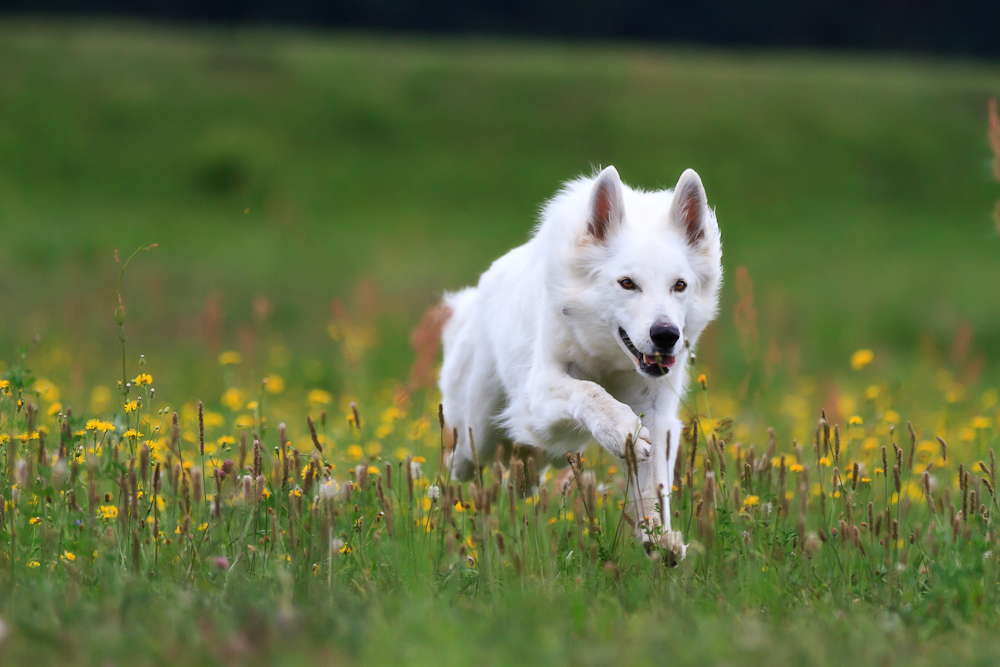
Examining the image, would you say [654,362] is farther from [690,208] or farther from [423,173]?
[423,173]

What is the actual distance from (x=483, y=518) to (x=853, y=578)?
5.62 feet

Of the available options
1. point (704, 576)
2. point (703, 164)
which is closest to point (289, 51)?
point (703, 164)

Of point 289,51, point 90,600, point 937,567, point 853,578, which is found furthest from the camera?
point 289,51

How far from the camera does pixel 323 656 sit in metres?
2.66

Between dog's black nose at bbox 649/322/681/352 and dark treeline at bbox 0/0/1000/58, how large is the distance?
150ft

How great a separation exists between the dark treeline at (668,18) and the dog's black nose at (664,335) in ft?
150

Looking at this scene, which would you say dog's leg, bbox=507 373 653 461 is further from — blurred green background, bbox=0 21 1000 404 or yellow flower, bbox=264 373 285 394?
blurred green background, bbox=0 21 1000 404

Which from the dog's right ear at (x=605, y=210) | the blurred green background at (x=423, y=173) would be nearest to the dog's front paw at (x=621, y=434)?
the dog's right ear at (x=605, y=210)

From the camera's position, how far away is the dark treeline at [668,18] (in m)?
47.4

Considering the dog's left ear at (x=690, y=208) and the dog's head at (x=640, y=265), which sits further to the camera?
the dog's left ear at (x=690, y=208)

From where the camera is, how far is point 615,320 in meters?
4.35

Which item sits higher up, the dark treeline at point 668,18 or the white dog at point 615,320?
the dark treeline at point 668,18

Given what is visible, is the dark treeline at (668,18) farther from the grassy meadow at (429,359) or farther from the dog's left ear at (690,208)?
the dog's left ear at (690,208)

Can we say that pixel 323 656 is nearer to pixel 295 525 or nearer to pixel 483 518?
pixel 483 518
